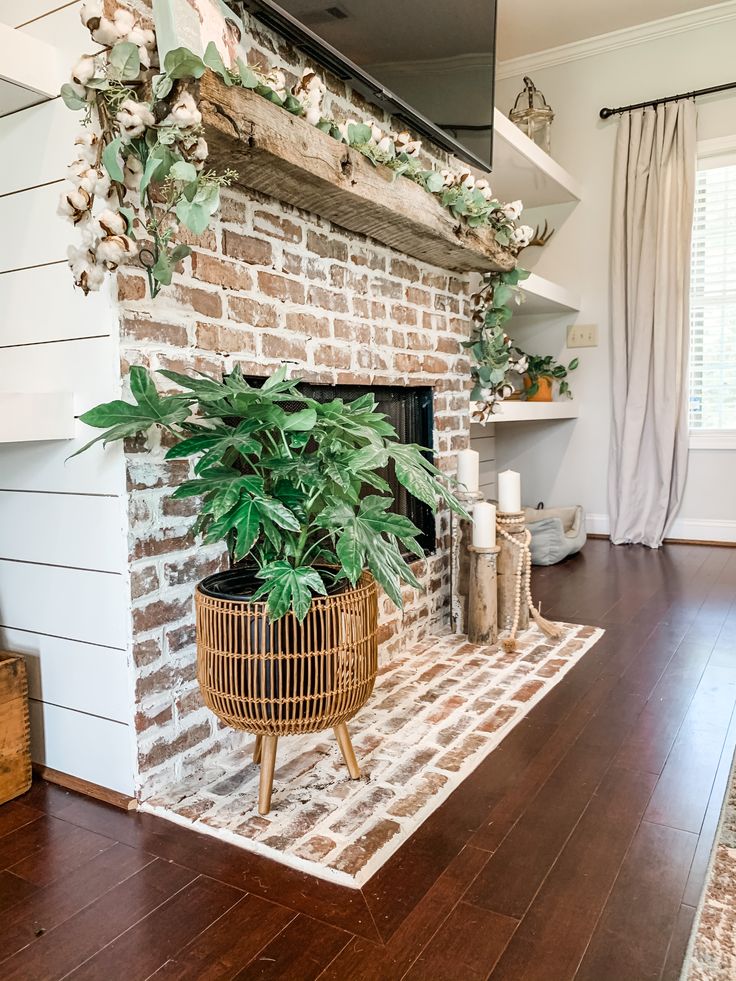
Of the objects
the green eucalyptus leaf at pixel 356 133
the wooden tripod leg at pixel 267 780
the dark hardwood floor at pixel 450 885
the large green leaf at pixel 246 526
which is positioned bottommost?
the dark hardwood floor at pixel 450 885

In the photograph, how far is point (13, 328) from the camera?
1.59m

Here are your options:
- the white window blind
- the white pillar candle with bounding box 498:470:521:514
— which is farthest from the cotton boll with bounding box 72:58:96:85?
the white window blind

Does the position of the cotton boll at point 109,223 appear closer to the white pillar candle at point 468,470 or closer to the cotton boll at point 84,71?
the cotton boll at point 84,71

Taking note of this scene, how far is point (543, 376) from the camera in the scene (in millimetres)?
4285

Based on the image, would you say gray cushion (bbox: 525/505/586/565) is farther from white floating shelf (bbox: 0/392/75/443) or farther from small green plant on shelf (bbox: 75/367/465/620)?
white floating shelf (bbox: 0/392/75/443)

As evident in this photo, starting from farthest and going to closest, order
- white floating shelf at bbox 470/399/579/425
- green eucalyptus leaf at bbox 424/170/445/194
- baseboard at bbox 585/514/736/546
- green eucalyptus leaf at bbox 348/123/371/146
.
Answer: baseboard at bbox 585/514/736/546, white floating shelf at bbox 470/399/579/425, green eucalyptus leaf at bbox 424/170/445/194, green eucalyptus leaf at bbox 348/123/371/146

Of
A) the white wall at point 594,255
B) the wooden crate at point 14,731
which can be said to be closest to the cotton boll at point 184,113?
the wooden crate at point 14,731

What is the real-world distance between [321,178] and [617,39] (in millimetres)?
3380

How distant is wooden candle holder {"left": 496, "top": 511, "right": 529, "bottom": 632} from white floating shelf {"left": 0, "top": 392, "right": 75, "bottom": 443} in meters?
1.51

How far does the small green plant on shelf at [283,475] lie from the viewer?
1.29 metres

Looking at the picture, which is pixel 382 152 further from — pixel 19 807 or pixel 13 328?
pixel 19 807

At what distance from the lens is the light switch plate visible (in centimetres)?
439

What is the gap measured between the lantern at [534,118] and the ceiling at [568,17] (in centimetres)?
23

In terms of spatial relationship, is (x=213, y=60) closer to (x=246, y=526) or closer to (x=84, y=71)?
(x=84, y=71)
